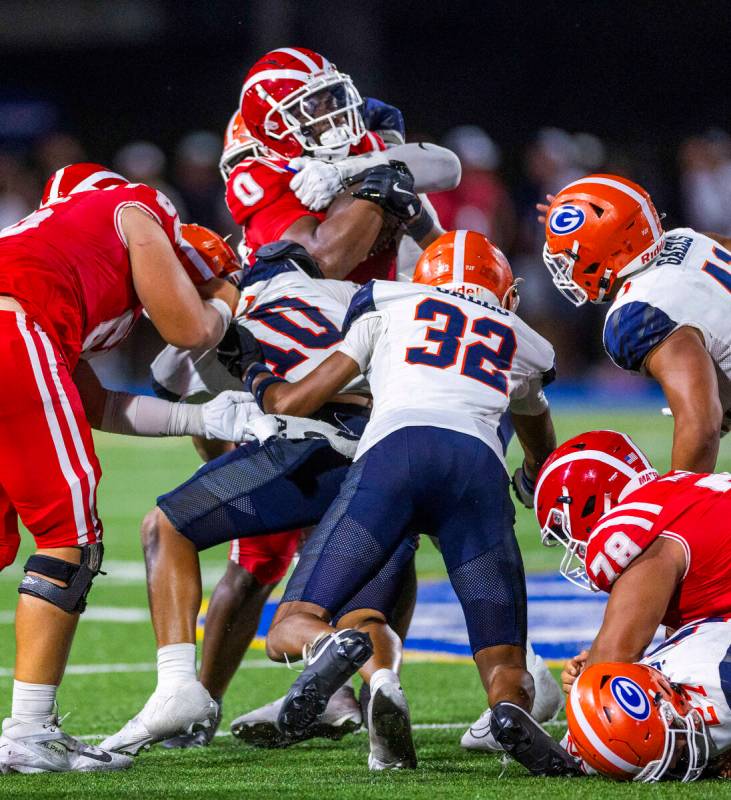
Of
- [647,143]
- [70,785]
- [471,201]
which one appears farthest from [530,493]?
[647,143]

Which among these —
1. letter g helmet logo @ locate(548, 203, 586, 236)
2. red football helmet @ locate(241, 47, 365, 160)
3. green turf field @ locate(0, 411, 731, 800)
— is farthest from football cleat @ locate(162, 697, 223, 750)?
red football helmet @ locate(241, 47, 365, 160)

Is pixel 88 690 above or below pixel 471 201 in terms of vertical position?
below

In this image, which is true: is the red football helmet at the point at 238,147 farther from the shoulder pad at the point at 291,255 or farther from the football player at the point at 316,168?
the shoulder pad at the point at 291,255

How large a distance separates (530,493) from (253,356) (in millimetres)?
959

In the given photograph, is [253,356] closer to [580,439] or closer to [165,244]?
[165,244]

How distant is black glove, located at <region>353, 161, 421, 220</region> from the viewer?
517cm

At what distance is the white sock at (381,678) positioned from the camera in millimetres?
3670

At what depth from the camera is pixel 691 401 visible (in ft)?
13.5

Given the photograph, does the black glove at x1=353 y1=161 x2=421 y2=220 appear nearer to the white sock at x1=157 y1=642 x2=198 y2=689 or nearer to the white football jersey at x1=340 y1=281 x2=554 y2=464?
the white football jersey at x1=340 y1=281 x2=554 y2=464

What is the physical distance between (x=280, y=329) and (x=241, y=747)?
4.23 ft

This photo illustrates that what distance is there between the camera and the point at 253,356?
4.65 m

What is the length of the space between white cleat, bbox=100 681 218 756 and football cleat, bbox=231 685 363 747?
1.18ft

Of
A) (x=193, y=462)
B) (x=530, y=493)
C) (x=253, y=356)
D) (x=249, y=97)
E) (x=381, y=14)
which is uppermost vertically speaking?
(x=381, y=14)

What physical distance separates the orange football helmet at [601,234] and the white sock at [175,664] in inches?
64.0
